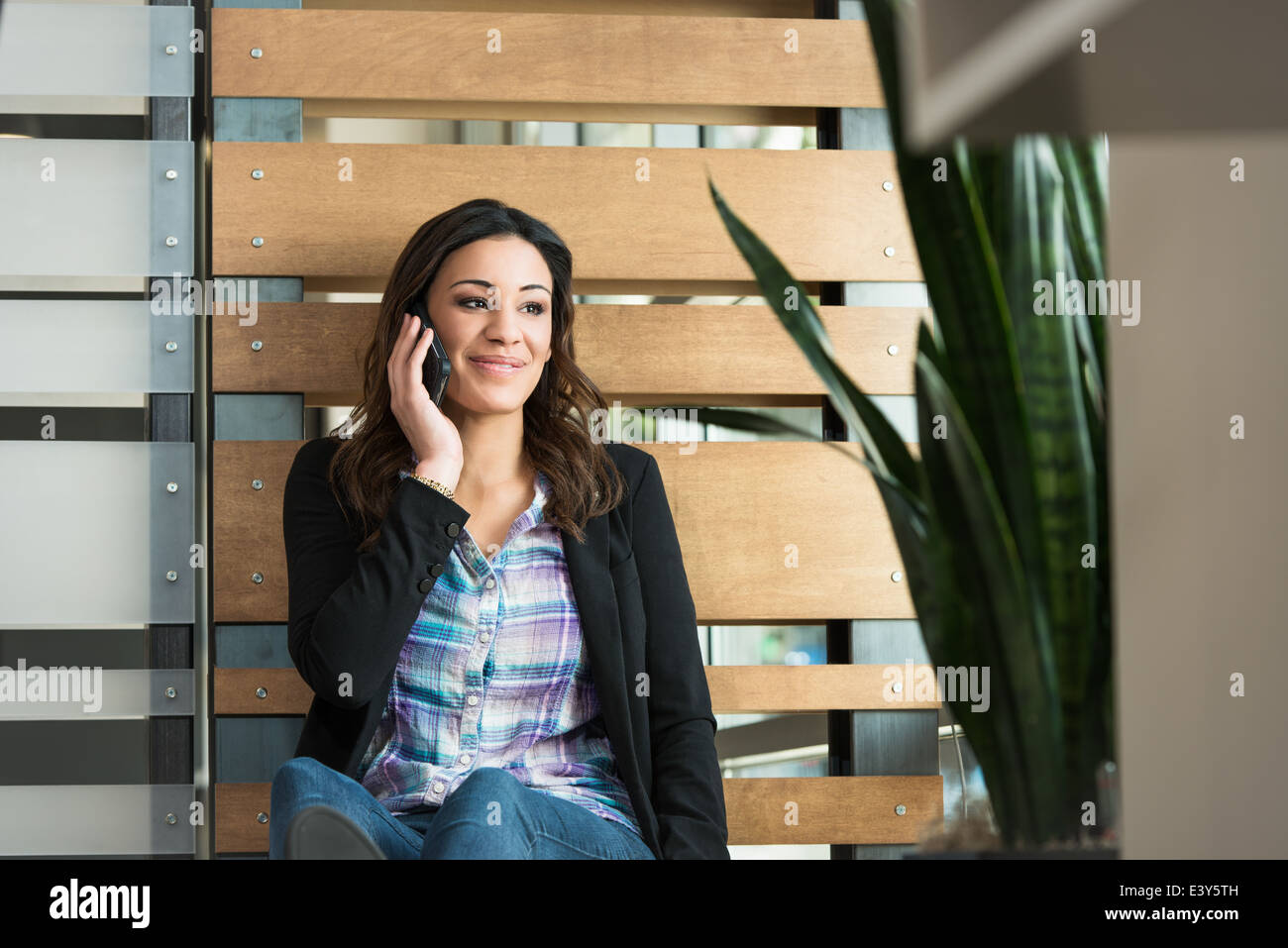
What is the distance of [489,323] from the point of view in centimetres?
145

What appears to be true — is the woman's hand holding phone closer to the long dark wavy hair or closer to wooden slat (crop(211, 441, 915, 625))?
the long dark wavy hair

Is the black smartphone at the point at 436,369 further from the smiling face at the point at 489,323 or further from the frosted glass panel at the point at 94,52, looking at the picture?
the frosted glass panel at the point at 94,52

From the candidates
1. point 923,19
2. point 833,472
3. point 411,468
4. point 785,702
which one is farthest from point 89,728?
point 923,19

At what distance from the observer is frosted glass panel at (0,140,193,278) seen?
65.2 inches

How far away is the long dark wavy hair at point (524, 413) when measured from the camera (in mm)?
1423

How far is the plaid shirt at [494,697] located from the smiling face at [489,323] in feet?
0.64

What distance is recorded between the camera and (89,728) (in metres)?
1.63

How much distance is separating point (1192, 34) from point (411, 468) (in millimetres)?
1101

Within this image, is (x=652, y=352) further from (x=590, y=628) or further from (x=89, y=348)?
(x=89, y=348)

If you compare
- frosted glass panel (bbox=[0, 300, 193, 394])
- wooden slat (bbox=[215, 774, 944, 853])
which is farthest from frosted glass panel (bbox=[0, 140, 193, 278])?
wooden slat (bbox=[215, 774, 944, 853])

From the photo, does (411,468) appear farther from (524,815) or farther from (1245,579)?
(1245,579)

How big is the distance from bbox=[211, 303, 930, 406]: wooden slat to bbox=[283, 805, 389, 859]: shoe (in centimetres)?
86

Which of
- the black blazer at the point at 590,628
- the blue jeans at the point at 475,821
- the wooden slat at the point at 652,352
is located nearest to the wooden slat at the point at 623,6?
the wooden slat at the point at 652,352

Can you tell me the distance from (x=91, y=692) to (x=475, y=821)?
915 millimetres
